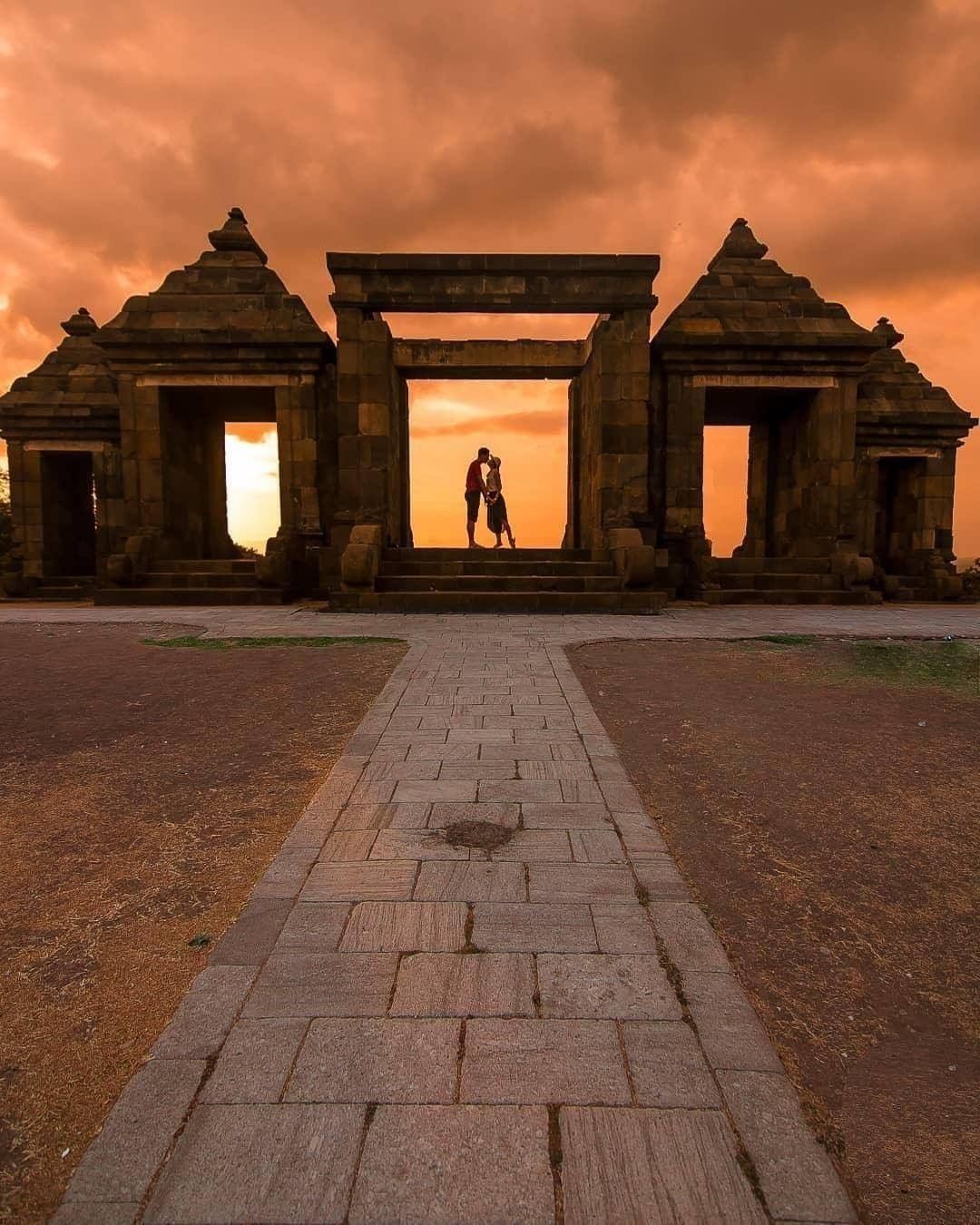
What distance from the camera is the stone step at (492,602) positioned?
1109 cm

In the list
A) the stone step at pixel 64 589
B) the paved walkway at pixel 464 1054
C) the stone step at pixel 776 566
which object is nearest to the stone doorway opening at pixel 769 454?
the stone step at pixel 776 566

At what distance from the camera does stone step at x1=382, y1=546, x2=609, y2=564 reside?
12.9m

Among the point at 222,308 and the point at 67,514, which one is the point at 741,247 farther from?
the point at 67,514

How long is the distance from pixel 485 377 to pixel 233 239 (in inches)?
254

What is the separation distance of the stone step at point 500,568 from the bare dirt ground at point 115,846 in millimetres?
6257

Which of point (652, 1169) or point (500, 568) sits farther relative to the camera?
point (500, 568)

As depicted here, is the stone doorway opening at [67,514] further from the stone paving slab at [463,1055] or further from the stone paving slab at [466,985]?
the stone paving slab at [466,985]

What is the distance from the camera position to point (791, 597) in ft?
45.2

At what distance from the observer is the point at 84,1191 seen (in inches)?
52.0

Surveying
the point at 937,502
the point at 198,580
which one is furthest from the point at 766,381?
the point at 198,580

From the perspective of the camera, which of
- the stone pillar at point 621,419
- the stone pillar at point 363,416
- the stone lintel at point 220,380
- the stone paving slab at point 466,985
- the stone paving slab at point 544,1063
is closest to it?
the stone paving slab at point 544,1063

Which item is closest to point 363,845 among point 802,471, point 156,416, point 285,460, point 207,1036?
point 207,1036

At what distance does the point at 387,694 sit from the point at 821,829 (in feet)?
10.4

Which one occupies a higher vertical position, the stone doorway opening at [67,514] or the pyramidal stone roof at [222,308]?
the pyramidal stone roof at [222,308]
